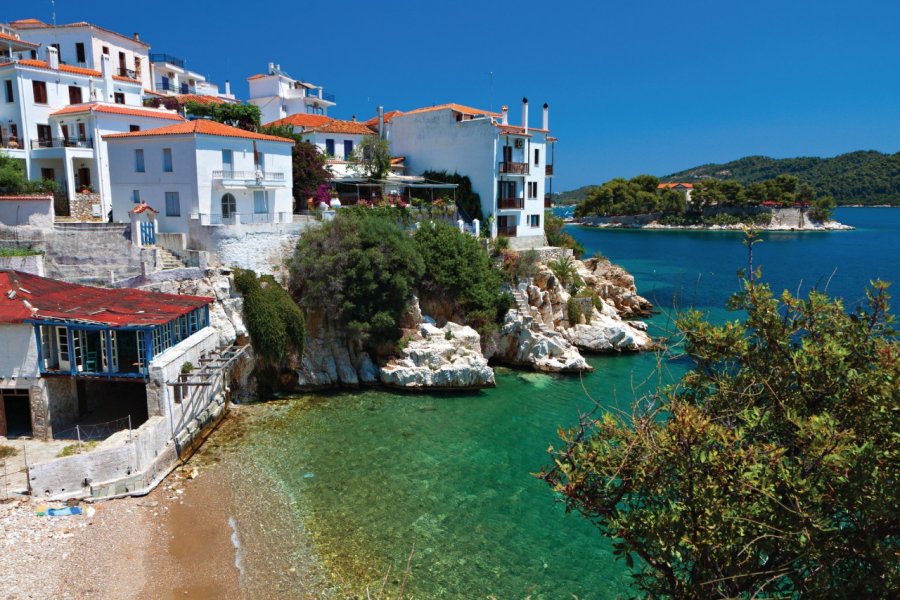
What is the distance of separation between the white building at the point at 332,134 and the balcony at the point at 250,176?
1302cm

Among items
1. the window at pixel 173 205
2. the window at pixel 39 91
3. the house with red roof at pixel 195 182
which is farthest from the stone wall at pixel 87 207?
the window at pixel 39 91

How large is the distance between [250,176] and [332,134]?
19.4 metres

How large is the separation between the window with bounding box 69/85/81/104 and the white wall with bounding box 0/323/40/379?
29131 millimetres

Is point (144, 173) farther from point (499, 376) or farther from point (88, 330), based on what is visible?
point (499, 376)

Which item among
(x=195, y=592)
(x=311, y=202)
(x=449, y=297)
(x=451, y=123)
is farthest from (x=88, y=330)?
(x=451, y=123)

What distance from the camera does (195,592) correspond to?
14.3m

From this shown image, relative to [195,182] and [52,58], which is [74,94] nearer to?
[52,58]

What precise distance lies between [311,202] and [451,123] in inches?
532

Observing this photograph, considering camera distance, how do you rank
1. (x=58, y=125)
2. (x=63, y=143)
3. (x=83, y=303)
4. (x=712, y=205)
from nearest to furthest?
1. (x=83, y=303)
2. (x=63, y=143)
3. (x=58, y=125)
4. (x=712, y=205)

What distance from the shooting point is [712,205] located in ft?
484

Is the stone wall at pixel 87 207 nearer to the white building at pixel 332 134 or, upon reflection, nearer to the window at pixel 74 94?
the window at pixel 74 94

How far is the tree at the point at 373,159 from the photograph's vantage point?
4384cm

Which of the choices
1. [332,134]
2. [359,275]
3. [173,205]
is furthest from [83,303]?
[332,134]

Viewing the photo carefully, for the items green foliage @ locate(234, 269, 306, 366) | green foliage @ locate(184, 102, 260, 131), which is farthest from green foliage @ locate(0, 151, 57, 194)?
green foliage @ locate(234, 269, 306, 366)
